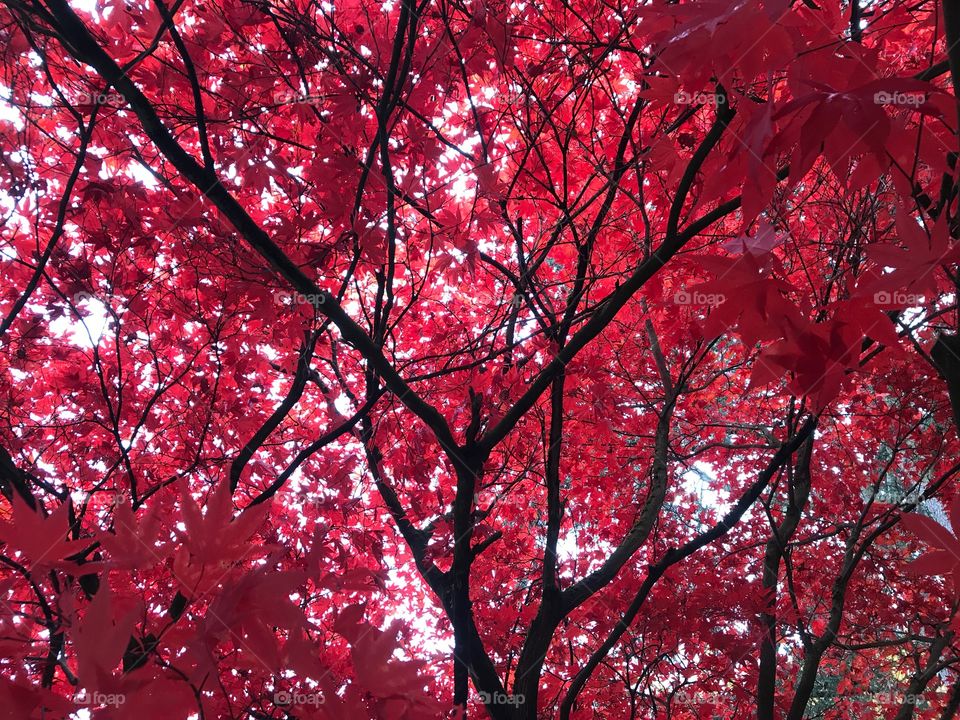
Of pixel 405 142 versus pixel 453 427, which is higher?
pixel 405 142

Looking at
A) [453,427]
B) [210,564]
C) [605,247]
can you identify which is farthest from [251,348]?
[210,564]

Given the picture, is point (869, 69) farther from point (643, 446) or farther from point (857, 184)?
point (643, 446)

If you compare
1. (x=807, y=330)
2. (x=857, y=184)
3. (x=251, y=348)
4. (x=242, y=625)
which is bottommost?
(x=242, y=625)

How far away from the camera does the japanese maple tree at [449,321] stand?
1.21 meters

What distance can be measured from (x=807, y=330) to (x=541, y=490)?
5.35 meters

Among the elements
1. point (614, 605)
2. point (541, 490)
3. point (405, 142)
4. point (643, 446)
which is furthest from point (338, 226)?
point (541, 490)

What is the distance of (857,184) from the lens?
139 cm

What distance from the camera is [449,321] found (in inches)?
198

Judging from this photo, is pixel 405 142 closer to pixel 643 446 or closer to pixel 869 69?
pixel 869 69

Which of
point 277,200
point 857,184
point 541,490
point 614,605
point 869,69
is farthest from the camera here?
point 541,490

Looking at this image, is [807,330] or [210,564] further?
[807,330]

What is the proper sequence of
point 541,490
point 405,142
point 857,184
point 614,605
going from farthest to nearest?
point 541,490 → point 614,605 → point 405,142 → point 857,184

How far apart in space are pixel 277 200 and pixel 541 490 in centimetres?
400

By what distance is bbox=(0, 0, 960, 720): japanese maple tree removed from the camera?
3.97 ft
